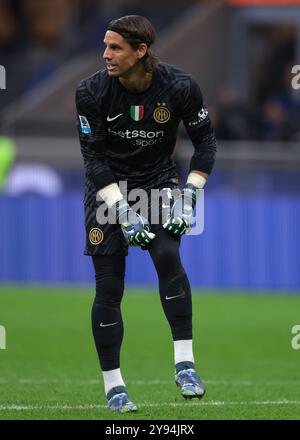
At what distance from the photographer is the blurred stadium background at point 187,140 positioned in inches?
682

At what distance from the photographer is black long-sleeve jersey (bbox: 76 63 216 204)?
7.54m

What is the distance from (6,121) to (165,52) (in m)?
4.44

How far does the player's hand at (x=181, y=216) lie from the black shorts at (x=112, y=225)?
0.07m

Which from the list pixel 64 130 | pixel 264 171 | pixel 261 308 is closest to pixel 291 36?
pixel 64 130

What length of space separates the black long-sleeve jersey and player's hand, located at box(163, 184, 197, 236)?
182 millimetres

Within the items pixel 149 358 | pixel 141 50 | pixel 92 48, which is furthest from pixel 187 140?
pixel 141 50

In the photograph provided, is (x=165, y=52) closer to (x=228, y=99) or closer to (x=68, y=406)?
(x=228, y=99)

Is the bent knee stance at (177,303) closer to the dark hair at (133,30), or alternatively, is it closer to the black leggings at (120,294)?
the black leggings at (120,294)

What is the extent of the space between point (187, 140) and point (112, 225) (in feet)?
42.2

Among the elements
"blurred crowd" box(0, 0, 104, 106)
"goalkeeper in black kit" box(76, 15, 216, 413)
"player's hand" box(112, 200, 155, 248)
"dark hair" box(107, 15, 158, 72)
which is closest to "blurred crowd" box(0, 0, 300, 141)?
"blurred crowd" box(0, 0, 104, 106)

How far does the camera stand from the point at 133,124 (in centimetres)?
757

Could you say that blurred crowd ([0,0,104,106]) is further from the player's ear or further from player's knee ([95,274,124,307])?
player's knee ([95,274,124,307])

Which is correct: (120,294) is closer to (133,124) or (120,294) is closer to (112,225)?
(112,225)

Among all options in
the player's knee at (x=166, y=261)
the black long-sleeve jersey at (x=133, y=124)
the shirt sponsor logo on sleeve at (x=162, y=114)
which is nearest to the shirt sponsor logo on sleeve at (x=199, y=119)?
the black long-sleeve jersey at (x=133, y=124)
